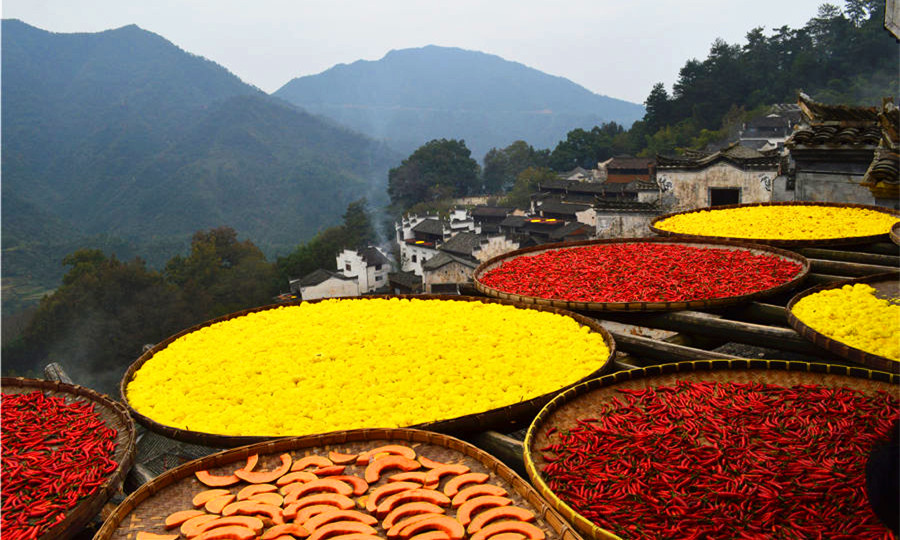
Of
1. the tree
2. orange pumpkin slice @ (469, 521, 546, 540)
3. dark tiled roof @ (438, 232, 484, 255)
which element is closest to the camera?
orange pumpkin slice @ (469, 521, 546, 540)

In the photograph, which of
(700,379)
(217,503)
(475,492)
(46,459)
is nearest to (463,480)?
(475,492)

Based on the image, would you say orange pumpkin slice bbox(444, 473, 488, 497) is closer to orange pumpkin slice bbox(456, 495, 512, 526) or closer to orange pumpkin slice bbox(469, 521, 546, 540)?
orange pumpkin slice bbox(456, 495, 512, 526)

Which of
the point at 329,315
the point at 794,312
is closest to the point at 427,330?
the point at 329,315

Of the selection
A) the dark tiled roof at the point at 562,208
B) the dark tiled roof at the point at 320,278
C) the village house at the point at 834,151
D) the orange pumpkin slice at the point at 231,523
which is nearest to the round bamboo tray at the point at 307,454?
the orange pumpkin slice at the point at 231,523

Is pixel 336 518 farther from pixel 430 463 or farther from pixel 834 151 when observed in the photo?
pixel 834 151

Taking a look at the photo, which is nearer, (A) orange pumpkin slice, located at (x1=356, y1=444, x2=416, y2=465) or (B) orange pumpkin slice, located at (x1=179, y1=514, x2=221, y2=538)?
(B) orange pumpkin slice, located at (x1=179, y1=514, x2=221, y2=538)

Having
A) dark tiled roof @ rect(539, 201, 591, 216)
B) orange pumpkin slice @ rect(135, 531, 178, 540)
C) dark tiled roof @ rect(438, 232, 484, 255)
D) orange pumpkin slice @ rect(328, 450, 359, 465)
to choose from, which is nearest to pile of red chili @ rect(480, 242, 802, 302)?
orange pumpkin slice @ rect(328, 450, 359, 465)

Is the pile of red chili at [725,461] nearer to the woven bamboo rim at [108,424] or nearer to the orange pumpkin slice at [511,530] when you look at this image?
the orange pumpkin slice at [511,530]

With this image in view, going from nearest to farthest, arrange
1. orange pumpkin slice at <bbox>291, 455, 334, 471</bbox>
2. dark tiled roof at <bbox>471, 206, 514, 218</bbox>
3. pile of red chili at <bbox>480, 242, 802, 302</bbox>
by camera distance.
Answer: orange pumpkin slice at <bbox>291, 455, 334, 471</bbox>
pile of red chili at <bbox>480, 242, 802, 302</bbox>
dark tiled roof at <bbox>471, 206, 514, 218</bbox>
